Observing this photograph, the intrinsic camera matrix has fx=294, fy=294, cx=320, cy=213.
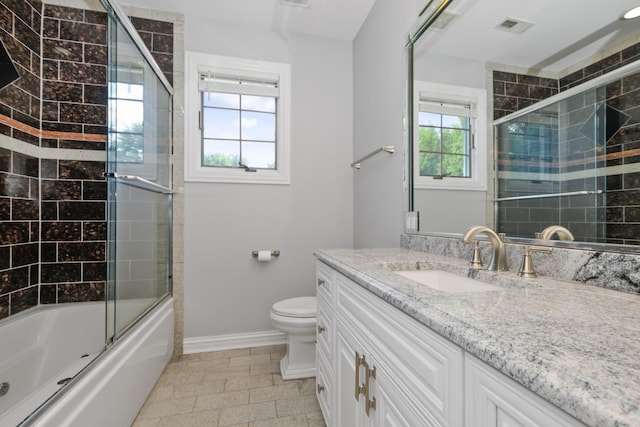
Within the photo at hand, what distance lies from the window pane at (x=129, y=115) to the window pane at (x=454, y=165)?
1.63 meters

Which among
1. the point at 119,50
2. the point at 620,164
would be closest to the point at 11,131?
the point at 119,50

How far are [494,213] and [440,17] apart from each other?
101 centimetres

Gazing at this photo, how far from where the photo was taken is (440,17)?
1435 mm

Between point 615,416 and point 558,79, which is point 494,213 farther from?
point 615,416

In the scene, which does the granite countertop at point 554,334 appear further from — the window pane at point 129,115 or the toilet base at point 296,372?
the window pane at point 129,115

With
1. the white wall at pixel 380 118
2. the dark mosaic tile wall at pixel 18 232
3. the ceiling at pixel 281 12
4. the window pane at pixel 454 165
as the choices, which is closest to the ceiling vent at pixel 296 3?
the ceiling at pixel 281 12

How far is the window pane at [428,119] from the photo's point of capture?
1483 mm

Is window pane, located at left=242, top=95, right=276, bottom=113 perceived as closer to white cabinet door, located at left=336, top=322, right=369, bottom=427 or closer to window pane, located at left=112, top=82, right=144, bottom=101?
window pane, located at left=112, top=82, right=144, bottom=101

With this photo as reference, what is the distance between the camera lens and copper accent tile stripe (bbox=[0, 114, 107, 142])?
5.41 feet

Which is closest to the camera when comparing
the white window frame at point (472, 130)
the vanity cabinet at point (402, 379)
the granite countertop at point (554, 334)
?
the granite countertop at point (554, 334)

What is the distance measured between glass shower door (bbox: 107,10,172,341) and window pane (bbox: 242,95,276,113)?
553mm

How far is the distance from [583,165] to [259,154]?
2032 mm

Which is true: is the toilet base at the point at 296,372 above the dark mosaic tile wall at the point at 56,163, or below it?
below

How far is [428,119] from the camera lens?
5.04ft
